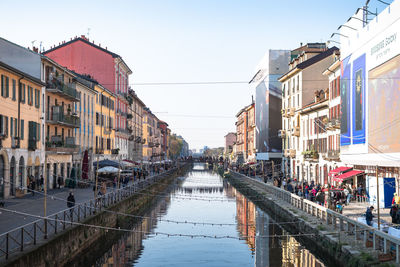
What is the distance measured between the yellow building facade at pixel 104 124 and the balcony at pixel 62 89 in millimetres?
10848

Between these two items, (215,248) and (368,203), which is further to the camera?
(368,203)

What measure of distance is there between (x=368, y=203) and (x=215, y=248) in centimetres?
1521

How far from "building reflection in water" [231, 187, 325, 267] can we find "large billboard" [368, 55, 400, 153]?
9291mm

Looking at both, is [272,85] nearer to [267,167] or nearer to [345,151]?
[267,167]

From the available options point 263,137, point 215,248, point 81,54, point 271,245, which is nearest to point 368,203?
point 271,245

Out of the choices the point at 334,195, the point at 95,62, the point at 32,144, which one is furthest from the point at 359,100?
the point at 95,62

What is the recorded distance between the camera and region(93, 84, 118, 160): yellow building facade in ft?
215

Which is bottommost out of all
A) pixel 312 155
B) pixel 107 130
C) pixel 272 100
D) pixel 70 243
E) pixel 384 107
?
pixel 70 243

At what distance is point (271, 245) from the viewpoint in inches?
1206

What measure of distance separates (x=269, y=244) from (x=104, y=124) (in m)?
42.7

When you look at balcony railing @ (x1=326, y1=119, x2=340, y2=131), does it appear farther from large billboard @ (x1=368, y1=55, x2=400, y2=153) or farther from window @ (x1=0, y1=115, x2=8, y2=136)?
window @ (x1=0, y1=115, x2=8, y2=136)

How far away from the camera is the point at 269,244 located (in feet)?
102

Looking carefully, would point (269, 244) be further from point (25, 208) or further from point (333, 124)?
point (333, 124)

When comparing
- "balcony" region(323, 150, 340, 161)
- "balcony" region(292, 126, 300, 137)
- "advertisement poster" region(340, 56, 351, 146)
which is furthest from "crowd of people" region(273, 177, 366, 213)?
"balcony" region(292, 126, 300, 137)
